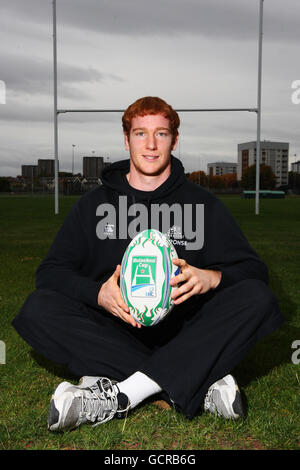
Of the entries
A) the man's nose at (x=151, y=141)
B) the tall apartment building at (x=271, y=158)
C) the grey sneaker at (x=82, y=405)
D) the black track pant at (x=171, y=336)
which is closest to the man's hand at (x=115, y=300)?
the black track pant at (x=171, y=336)

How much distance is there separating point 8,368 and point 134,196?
141 centimetres

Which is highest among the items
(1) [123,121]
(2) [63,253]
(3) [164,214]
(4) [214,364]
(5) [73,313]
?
(1) [123,121]

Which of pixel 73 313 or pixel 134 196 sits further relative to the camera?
pixel 134 196

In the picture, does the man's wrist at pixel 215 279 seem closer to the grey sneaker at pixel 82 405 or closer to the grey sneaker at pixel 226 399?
the grey sneaker at pixel 226 399

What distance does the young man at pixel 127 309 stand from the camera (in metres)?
2.48

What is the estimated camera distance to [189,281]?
2.55 metres

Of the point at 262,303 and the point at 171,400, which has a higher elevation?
the point at 262,303

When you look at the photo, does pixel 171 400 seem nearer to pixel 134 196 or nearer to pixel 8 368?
pixel 134 196

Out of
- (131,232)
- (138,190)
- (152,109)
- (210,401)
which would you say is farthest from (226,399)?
(152,109)

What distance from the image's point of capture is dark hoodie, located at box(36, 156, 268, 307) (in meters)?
2.80

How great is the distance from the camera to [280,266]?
758 centimetres

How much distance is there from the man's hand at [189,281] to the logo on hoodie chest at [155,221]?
286 mm
